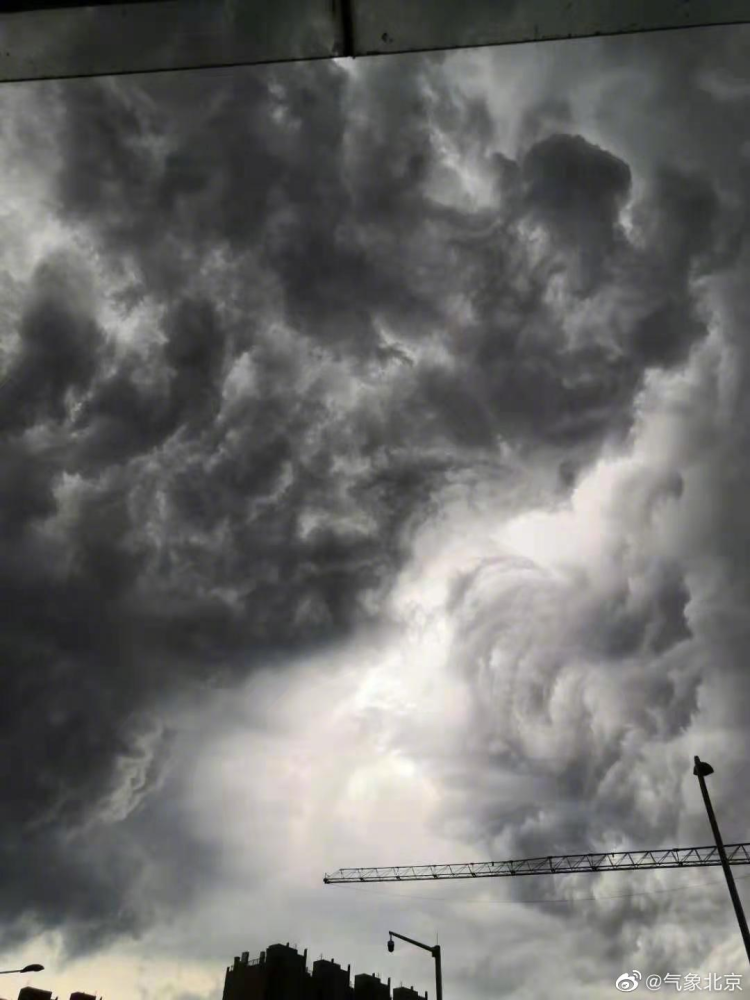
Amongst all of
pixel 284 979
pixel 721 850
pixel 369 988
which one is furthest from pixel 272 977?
pixel 721 850

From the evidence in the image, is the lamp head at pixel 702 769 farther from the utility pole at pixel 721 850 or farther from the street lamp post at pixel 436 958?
the street lamp post at pixel 436 958

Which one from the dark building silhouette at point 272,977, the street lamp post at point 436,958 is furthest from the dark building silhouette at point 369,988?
the street lamp post at point 436,958

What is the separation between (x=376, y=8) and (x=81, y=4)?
131 cm

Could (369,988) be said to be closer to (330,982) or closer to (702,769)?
(330,982)

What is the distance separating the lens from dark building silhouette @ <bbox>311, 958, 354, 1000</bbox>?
5844 centimetres

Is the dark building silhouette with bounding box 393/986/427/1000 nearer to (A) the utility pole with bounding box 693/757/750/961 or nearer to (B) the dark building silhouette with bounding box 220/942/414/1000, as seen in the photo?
(B) the dark building silhouette with bounding box 220/942/414/1000

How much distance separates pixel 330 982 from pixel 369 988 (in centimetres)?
646

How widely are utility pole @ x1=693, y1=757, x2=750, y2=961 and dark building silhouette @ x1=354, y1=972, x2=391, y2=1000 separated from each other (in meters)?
56.2

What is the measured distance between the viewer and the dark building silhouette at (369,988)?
63.0m

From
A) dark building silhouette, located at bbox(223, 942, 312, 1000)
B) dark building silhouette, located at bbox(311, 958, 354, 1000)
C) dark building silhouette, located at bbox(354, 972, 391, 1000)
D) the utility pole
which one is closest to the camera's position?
the utility pole

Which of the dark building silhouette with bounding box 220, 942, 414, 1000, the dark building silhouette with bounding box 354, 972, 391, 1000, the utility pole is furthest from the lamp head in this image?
the dark building silhouette with bounding box 354, 972, 391, 1000

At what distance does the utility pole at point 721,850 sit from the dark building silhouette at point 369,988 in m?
56.2

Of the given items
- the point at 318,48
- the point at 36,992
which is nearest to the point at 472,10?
the point at 318,48

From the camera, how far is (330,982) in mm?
59656
